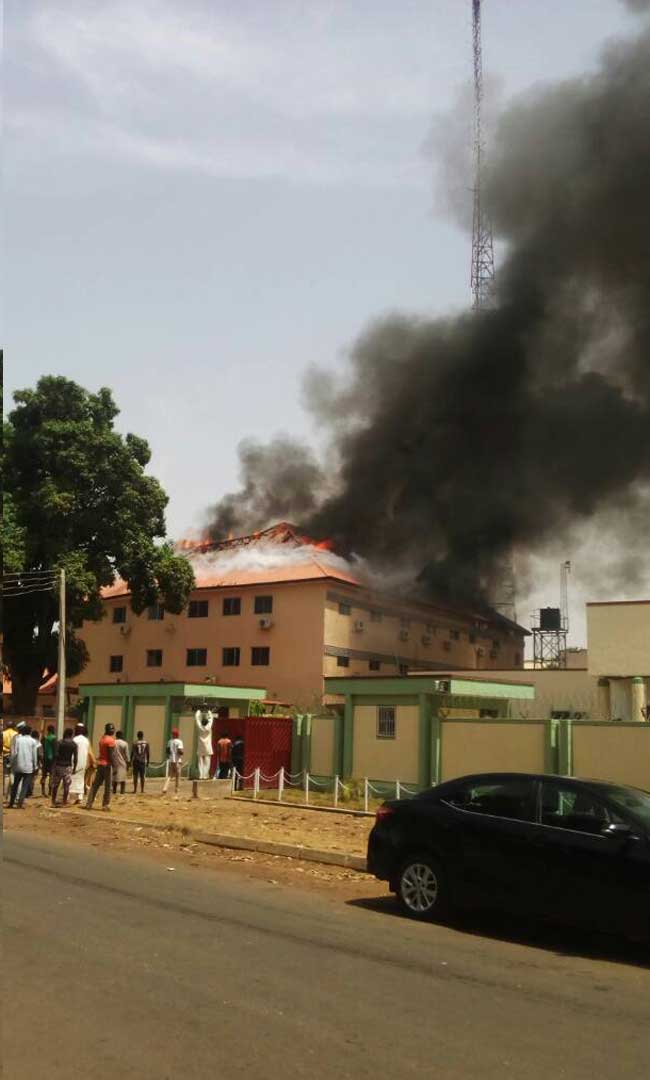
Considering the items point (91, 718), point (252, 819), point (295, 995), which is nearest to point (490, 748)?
point (252, 819)

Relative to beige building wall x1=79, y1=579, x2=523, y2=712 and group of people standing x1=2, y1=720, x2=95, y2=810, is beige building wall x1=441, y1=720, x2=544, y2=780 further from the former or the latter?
beige building wall x1=79, y1=579, x2=523, y2=712

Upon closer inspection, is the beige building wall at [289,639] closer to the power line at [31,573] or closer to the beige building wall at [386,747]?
the power line at [31,573]

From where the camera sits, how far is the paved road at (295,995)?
16.0 feet

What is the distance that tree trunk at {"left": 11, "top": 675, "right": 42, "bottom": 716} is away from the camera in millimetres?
41438

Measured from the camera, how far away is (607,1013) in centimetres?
605

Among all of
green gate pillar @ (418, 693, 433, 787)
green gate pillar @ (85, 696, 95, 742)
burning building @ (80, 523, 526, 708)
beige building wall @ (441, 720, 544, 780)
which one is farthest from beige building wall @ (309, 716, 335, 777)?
burning building @ (80, 523, 526, 708)

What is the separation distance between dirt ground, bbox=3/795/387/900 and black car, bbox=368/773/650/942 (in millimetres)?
1567

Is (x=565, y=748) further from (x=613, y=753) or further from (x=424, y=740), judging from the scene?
(x=424, y=740)

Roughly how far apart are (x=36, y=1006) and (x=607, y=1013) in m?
3.35

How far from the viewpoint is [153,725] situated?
3100cm

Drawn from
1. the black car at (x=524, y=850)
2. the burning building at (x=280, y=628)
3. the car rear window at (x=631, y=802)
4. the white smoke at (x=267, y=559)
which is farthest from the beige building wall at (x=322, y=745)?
the white smoke at (x=267, y=559)

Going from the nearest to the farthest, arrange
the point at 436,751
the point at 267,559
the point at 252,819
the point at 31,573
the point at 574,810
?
the point at 574,810, the point at 252,819, the point at 436,751, the point at 31,573, the point at 267,559

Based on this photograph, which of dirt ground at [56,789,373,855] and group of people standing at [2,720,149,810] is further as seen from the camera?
group of people standing at [2,720,149,810]

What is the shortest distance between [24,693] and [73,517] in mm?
7622
